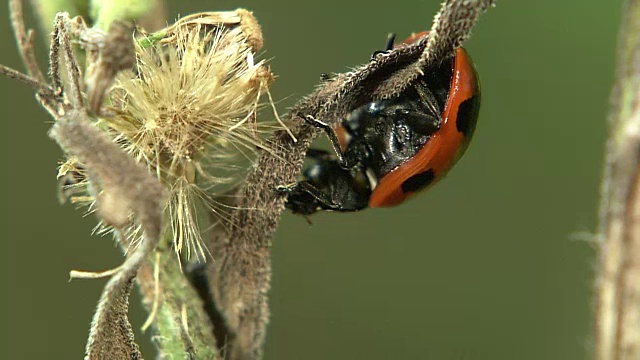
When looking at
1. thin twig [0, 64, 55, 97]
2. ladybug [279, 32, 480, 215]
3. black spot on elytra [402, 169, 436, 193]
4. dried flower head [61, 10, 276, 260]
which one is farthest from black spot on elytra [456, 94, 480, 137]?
thin twig [0, 64, 55, 97]

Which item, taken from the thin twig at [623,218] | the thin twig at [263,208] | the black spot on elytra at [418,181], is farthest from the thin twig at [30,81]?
the thin twig at [623,218]

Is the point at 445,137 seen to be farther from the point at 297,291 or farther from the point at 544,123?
the point at 544,123

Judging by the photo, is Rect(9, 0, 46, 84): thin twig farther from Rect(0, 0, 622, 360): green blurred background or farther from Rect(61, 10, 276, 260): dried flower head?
Rect(0, 0, 622, 360): green blurred background

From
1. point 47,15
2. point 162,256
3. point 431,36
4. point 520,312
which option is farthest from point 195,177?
point 520,312

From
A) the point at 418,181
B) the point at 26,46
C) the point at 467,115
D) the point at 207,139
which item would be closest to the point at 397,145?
the point at 418,181

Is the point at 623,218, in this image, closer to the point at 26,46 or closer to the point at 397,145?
the point at 397,145

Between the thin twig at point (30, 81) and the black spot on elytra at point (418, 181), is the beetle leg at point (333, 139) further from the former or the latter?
the thin twig at point (30, 81)
